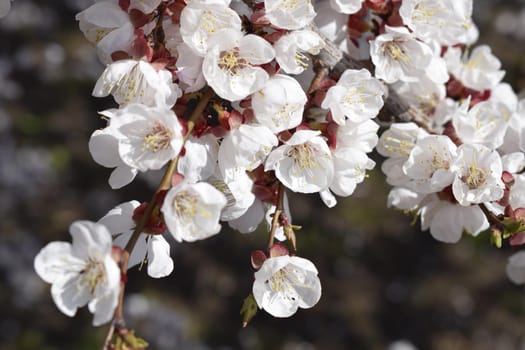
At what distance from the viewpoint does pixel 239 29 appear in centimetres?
73

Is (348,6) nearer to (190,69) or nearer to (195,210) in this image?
(190,69)

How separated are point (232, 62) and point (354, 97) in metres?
0.16

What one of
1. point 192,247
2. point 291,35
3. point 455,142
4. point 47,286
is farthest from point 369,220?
point 291,35

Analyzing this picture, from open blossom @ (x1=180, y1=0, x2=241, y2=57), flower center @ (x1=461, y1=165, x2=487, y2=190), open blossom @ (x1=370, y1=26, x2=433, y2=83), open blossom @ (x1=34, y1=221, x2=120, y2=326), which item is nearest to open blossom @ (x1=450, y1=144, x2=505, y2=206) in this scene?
flower center @ (x1=461, y1=165, x2=487, y2=190)

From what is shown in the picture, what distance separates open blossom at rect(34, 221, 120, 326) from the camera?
0.64 m

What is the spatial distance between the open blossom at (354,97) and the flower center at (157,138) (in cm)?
19

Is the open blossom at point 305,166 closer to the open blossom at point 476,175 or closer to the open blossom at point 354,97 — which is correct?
the open blossom at point 354,97

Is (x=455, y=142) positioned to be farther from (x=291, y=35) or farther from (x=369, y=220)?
(x=369, y=220)

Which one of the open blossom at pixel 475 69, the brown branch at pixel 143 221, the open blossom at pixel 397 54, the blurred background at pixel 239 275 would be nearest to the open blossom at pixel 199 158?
the brown branch at pixel 143 221

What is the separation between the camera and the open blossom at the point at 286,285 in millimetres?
778

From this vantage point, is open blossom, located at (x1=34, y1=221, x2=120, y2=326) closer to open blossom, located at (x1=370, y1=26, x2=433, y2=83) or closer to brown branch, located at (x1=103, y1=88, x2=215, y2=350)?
brown branch, located at (x1=103, y1=88, x2=215, y2=350)

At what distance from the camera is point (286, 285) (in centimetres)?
81

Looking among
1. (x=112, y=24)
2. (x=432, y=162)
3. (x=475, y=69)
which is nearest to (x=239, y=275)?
(x=475, y=69)

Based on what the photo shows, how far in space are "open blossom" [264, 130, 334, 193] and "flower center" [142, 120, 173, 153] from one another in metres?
0.12
